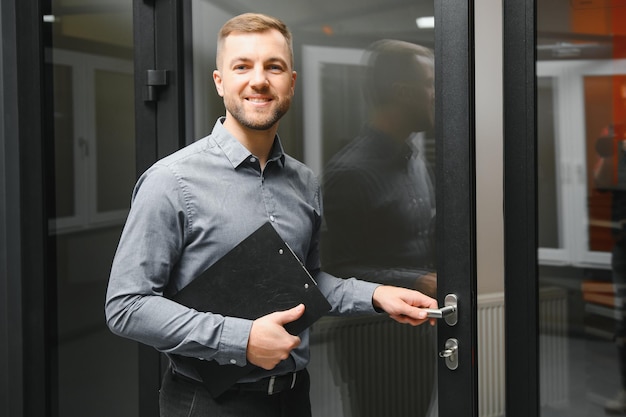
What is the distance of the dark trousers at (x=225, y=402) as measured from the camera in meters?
1.34

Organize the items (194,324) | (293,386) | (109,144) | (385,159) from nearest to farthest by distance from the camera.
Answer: (194,324) < (293,386) < (385,159) < (109,144)

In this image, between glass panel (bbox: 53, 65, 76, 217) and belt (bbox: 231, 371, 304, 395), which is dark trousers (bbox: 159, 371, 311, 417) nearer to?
belt (bbox: 231, 371, 304, 395)

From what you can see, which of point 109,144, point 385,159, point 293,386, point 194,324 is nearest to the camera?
point 194,324

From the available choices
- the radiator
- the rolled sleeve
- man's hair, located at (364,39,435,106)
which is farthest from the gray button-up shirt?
man's hair, located at (364,39,435,106)

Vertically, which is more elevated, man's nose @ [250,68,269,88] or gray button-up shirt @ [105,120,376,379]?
man's nose @ [250,68,269,88]

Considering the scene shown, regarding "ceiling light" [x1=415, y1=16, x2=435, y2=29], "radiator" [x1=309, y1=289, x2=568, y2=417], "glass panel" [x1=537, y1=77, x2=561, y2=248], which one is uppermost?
"ceiling light" [x1=415, y1=16, x2=435, y2=29]

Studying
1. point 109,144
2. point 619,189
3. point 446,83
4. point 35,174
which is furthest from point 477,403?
point 35,174

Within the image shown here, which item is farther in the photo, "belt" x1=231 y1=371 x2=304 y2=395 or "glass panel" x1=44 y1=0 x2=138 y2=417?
"glass panel" x1=44 y1=0 x2=138 y2=417

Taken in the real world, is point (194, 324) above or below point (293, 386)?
above

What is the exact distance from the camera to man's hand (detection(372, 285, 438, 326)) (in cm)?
144

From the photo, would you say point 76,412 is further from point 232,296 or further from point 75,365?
point 232,296

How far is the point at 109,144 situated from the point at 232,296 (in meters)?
0.87

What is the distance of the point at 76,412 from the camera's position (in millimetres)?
2135

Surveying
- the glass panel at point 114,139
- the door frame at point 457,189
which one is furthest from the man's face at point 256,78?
the glass panel at point 114,139
